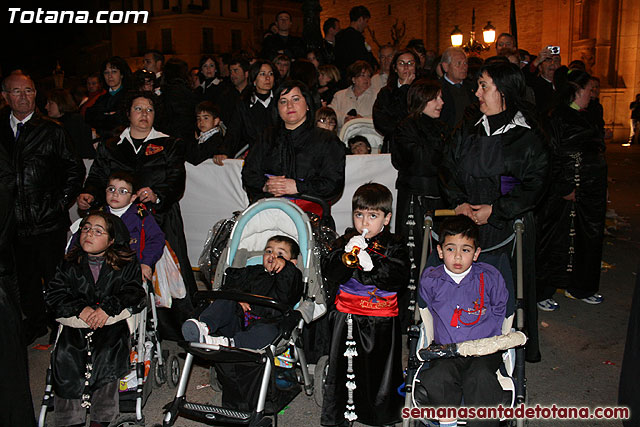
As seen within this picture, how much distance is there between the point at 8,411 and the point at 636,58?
25.7m

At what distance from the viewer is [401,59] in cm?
691

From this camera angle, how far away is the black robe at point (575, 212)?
6.36 meters

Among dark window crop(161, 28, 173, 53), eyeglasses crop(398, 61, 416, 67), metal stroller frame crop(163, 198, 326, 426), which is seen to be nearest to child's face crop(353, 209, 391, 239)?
metal stroller frame crop(163, 198, 326, 426)

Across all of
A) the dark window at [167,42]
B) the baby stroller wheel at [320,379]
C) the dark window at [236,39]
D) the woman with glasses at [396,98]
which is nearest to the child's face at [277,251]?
the baby stroller wheel at [320,379]

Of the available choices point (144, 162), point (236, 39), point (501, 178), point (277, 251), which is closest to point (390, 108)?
point (501, 178)

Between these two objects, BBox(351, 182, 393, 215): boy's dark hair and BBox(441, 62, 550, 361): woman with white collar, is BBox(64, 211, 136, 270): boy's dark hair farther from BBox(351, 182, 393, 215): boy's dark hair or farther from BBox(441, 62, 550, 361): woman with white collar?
BBox(441, 62, 550, 361): woman with white collar

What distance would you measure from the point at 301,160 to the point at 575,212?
3.39 metres

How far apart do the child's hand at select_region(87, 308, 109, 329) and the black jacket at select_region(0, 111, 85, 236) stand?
1920mm

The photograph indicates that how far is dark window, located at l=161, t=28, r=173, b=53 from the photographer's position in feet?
189

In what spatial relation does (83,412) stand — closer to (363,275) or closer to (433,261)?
(363,275)

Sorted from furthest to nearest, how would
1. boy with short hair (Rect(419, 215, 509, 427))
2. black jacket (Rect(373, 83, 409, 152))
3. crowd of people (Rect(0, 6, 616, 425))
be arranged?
black jacket (Rect(373, 83, 409, 152))
crowd of people (Rect(0, 6, 616, 425))
boy with short hair (Rect(419, 215, 509, 427))

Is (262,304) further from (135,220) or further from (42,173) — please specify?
(42,173)

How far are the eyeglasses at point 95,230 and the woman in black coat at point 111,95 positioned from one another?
299 cm

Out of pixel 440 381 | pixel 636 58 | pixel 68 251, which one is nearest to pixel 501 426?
pixel 440 381
